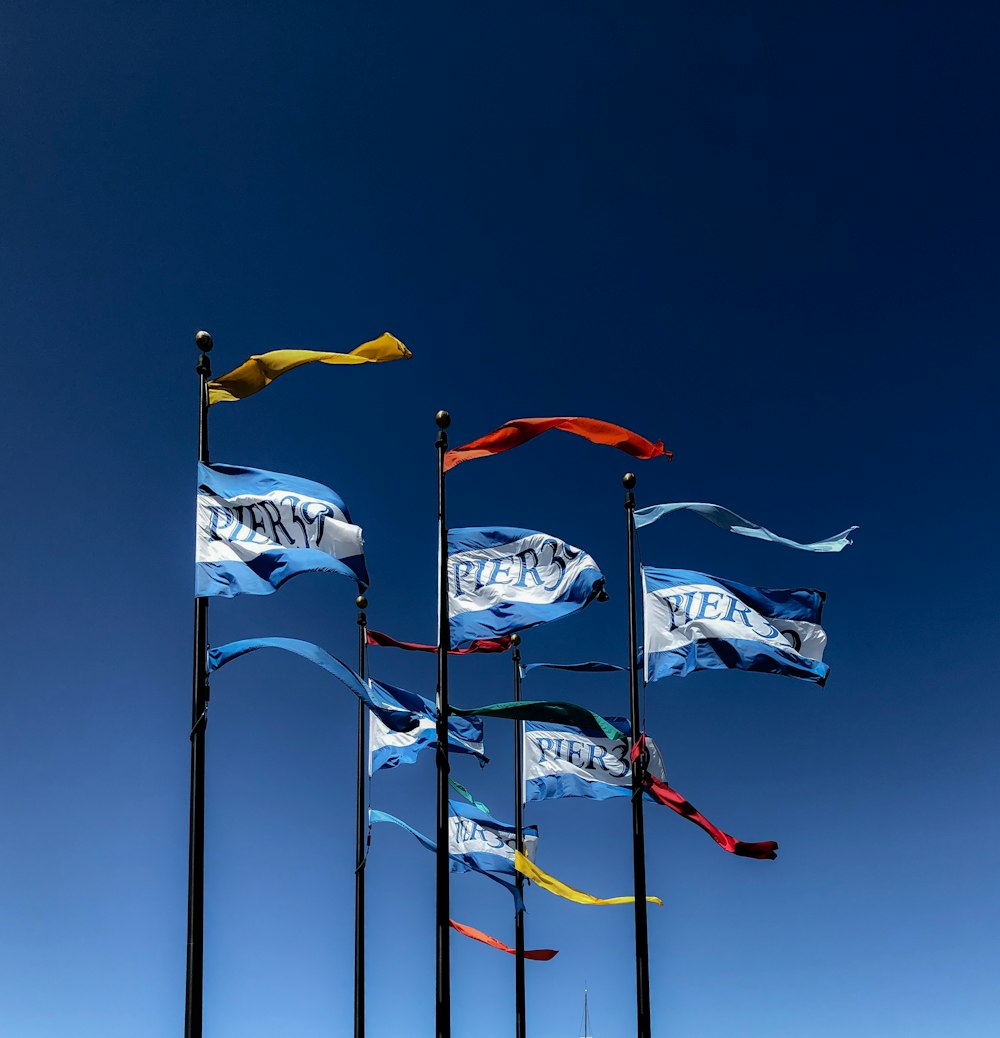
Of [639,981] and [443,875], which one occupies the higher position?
[443,875]

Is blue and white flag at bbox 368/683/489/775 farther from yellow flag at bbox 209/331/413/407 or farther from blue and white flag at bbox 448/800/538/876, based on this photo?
yellow flag at bbox 209/331/413/407

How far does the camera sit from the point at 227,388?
1934 cm

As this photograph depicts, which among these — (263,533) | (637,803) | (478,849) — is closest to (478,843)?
(478,849)

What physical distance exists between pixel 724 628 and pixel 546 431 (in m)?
5.25

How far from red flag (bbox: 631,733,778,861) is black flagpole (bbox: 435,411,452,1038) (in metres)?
4.05

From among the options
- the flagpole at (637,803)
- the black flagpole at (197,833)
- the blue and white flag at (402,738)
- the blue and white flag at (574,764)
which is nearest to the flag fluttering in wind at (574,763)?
the blue and white flag at (574,764)

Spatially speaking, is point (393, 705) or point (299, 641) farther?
point (393, 705)

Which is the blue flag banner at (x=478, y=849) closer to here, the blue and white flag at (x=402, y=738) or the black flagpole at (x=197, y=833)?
the blue and white flag at (x=402, y=738)

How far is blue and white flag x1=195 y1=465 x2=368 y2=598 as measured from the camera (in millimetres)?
17781

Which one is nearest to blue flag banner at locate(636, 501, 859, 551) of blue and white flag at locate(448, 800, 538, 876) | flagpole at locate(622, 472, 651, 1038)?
flagpole at locate(622, 472, 651, 1038)

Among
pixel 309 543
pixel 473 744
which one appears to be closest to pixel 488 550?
pixel 309 543

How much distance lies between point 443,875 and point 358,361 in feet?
28.8

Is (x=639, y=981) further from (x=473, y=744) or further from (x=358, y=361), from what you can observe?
(x=358, y=361)

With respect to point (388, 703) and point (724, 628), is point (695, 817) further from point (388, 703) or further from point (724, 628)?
point (388, 703)
